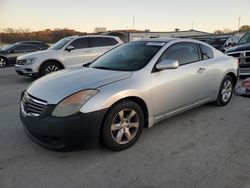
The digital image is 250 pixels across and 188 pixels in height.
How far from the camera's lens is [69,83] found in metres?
3.42

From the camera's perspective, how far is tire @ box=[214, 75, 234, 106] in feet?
17.7

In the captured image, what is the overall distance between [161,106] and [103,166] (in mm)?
1367

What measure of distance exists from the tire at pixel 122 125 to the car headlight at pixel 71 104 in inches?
14.9

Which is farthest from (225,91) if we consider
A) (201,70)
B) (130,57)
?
(130,57)

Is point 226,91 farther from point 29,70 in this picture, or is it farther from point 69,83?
point 29,70

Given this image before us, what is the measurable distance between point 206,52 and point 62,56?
5.68 m

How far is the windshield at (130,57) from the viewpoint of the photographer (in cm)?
397

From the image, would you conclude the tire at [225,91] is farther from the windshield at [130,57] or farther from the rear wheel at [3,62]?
the rear wheel at [3,62]

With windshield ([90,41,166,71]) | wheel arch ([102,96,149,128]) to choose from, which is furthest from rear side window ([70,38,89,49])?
wheel arch ([102,96,149,128])

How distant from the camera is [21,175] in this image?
291 centimetres

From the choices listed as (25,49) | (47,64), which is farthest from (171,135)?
(25,49)

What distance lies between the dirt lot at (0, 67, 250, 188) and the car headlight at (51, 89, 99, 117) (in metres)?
0.67

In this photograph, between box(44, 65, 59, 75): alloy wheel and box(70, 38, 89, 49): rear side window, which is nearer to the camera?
box(44, 65, 59, 75): alloy wheel

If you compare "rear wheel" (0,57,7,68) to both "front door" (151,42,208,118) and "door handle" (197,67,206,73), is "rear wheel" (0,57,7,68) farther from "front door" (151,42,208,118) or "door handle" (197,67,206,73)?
"door handle" (197,67,206,73)
